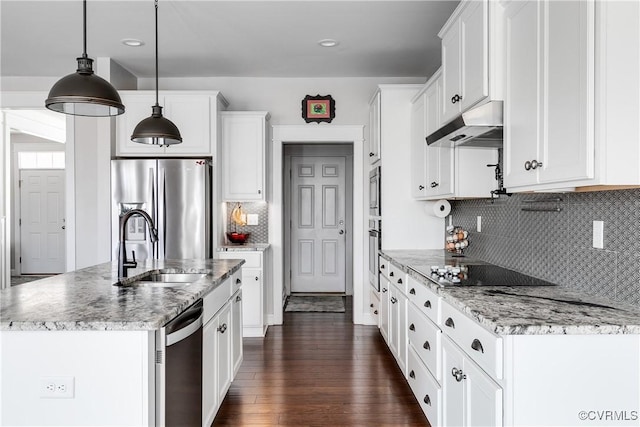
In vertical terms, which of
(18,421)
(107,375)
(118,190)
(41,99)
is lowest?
(18,421)

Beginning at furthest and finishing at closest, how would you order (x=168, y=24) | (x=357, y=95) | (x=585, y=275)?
(x=357, y=95) < (x=168, y=24) < (x=585, y=275)

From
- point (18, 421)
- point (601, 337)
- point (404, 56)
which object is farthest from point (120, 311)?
point (404, 56)

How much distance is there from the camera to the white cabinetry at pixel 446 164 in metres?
3.18

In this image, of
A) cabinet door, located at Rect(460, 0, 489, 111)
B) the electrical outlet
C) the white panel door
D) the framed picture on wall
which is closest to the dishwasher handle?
the electrical outlet

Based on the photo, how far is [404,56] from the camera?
14.4 feet

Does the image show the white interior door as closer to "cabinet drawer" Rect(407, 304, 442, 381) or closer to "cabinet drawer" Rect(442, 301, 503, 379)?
"cabinet drawer" Rect(407, 304, 442, 381)

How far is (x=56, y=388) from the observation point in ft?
5.16

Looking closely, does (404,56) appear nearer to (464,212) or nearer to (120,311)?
(464,212)

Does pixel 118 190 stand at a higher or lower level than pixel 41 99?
lower

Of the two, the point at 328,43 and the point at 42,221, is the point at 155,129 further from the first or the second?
the point at 42,221

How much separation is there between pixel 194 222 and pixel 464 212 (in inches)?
95.8

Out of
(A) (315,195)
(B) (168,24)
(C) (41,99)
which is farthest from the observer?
(A) (315,195)

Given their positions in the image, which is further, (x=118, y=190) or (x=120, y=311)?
(x=118, y=190)

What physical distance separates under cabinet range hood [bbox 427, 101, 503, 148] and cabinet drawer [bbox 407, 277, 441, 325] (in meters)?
0.87
